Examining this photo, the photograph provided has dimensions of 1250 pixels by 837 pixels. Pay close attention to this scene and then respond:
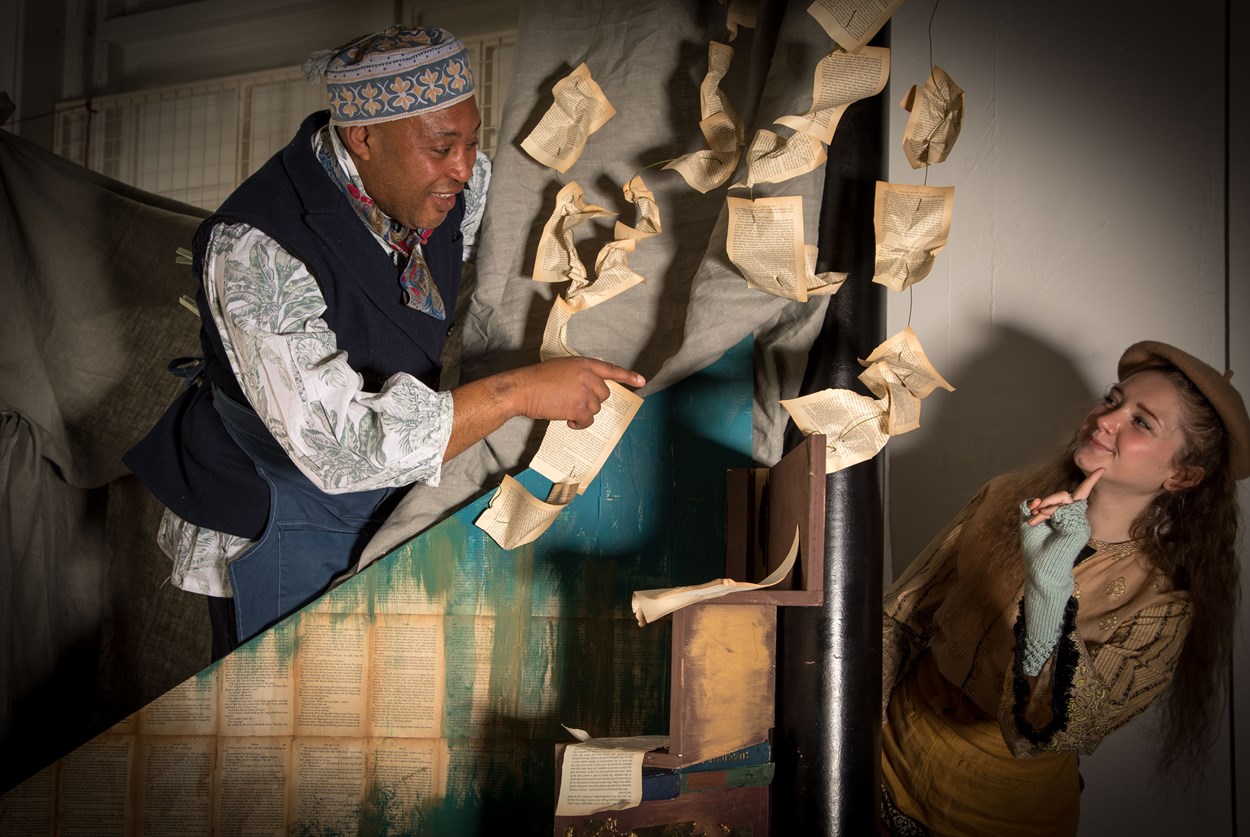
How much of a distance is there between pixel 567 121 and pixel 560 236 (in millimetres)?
181

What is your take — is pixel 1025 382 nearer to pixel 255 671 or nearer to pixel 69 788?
pixel 255 671

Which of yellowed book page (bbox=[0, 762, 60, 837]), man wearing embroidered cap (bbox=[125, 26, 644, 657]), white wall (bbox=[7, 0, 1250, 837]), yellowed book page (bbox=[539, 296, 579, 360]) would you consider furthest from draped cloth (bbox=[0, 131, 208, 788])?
white wall (bbox=[7, 0, 1250, 837])

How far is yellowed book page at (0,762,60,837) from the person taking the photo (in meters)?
1.37

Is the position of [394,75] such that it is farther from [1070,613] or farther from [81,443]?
[81,443]

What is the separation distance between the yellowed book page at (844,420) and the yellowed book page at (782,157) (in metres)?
0.30

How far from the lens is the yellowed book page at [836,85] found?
4.23 feet

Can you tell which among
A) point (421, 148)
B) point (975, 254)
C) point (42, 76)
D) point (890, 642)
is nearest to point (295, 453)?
point (421, 148)

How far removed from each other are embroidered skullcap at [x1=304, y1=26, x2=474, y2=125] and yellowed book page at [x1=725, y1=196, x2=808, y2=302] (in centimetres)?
44

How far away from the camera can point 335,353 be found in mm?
1304

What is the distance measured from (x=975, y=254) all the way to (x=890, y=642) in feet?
2.87

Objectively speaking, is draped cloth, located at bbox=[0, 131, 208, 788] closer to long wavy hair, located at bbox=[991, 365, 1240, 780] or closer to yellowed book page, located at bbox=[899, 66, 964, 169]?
yellowed book page, located at bbox=[899, 66, 964, 169]

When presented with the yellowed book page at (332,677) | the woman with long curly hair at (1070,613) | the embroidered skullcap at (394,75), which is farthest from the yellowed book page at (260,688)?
the woman with long curly hair at (1070,613)

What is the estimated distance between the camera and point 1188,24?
1.95 metres

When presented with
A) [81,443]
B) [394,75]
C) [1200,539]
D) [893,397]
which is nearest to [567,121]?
[394,75]
